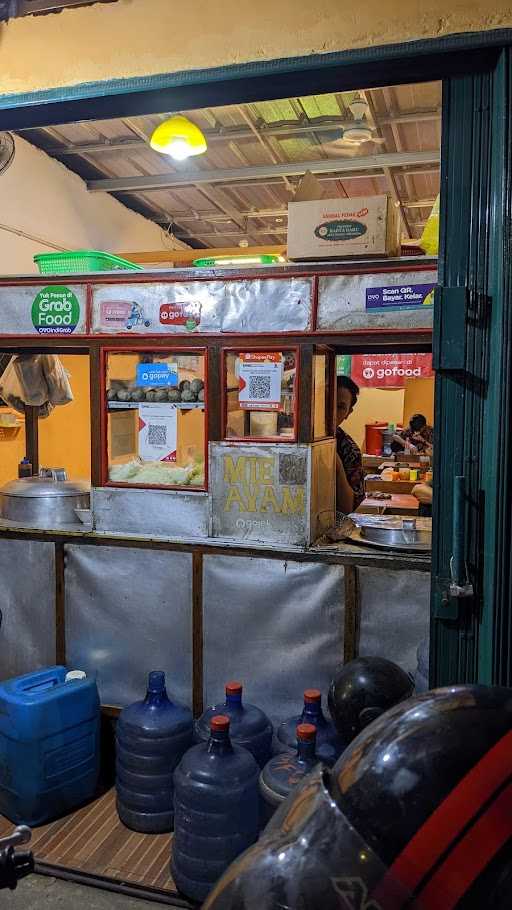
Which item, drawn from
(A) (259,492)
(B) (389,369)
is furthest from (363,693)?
(B) (389,369)

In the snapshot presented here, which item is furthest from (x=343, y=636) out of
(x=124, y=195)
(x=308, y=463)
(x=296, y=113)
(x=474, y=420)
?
(x=124, y=195)

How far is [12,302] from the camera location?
433cm

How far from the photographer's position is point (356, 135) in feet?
21.3

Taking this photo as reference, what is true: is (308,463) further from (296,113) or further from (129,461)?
(296,113)

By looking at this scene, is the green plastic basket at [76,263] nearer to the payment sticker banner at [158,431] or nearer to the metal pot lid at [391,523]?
the payment sticker banner at [158,431]

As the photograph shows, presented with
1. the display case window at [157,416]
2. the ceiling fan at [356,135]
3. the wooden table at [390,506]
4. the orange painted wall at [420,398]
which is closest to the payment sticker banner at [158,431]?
the display case window at [157,416]

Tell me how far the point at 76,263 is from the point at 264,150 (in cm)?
381

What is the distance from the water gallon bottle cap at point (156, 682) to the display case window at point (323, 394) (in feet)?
5.07

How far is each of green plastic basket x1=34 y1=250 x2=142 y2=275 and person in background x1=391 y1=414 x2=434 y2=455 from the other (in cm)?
677

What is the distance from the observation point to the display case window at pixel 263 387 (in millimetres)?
3975

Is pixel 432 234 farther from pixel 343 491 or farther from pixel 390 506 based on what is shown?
pixel 390 506

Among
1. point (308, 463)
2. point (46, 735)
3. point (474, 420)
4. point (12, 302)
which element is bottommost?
point (46, 735)

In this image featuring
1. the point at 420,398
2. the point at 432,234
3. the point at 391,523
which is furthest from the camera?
the point at 420,398

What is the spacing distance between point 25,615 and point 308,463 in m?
2.03
